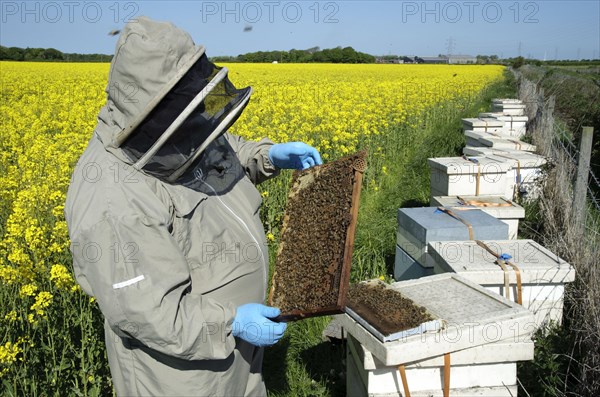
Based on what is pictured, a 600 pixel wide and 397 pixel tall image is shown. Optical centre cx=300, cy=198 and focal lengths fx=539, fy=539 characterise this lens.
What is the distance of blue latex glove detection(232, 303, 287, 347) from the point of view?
2.20 metres

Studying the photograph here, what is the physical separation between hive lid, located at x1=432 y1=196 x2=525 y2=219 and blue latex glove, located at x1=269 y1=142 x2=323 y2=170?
222 cm

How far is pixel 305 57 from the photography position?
55.4 meters

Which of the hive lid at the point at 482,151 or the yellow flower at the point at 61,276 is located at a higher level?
the hive lid at the point at 482,151

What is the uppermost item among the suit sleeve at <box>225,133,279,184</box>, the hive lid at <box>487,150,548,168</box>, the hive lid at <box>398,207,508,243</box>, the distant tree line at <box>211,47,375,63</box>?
the distant tree line at <box>211,47,375,63</box>

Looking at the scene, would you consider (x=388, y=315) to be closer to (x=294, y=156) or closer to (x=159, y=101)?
(x=294, y=156)

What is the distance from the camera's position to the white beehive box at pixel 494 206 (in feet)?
16.6

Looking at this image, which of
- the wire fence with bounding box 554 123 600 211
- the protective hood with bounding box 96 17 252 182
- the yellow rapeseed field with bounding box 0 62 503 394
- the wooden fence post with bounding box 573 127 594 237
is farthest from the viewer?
the wire fence with bounding box 554 123 600 211

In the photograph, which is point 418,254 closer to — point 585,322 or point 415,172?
point 585,322

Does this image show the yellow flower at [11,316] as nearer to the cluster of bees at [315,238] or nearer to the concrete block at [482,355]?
the cluster of bees at [315,238]

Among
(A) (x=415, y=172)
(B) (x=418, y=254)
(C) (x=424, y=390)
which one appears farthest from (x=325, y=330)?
(A) (x=415, y=172)

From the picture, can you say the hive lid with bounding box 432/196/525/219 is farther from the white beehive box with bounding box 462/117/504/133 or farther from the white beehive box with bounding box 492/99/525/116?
the white beehive box with bounding box 492/99/525/116

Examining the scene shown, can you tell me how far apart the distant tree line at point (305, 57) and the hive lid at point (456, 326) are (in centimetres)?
5004

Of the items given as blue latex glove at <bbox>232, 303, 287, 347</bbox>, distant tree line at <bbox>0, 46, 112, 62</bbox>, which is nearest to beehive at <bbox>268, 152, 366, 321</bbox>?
blue latex glove at <bbox>232, 303, 287, 347</bbox>

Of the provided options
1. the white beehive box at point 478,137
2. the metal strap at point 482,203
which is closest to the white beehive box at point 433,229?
the metal strap at point 482,203
